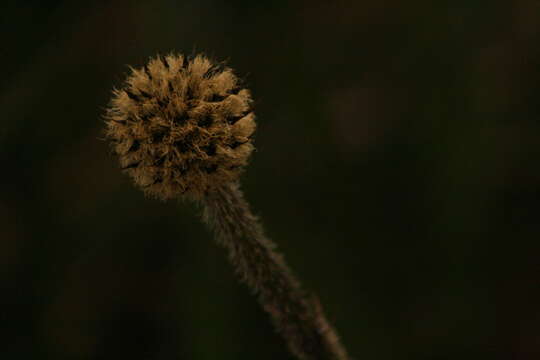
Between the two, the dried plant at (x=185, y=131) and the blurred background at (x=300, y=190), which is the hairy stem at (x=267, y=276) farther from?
the blurred background at (x=300, y=190)

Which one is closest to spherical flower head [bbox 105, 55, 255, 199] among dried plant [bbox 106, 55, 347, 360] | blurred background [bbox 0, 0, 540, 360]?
dried plant [bbox 106, 55, 347, 360]

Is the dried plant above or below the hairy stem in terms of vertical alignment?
above

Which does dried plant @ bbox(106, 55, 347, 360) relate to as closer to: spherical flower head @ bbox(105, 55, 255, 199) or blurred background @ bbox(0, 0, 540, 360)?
spherical flower head @ bbox(105, 55, 255, 199)

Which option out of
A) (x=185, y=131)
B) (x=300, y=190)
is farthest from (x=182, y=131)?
(x=300, y=190)

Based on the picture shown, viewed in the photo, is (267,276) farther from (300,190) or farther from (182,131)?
(300,190)

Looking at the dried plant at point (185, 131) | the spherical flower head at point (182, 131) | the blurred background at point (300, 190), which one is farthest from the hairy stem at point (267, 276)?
the blurred background at point (300, 190)

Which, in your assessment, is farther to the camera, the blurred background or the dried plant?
the blurred background

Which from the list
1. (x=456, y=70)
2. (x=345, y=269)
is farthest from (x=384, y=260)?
(x=456, y=70)
